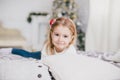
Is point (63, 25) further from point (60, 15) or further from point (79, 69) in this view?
point (60, 15)

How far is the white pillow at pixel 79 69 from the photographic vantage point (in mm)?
1316

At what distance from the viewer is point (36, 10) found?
5.66 m

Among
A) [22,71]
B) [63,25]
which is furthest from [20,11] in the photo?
[22,71]

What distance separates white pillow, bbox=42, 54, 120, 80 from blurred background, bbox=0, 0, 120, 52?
3053 mm

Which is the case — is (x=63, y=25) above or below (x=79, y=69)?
above

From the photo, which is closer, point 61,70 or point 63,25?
point 61,70

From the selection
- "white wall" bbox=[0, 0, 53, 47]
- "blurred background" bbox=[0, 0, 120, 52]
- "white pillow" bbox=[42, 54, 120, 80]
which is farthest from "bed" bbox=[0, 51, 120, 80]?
"white wall" bbox=[0, 0, 53, 47]

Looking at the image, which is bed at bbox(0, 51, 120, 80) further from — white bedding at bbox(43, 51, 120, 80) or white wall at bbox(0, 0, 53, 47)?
white wall at bbox(0, 0, 53, 47)

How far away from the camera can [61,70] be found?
4.39 feet

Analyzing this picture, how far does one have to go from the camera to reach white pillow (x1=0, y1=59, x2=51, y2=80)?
51.7 inches

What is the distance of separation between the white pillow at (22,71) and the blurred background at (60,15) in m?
3.15

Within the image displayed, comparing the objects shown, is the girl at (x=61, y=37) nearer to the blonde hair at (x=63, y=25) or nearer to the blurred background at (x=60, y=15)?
the blonde hair at (x=63, y=25)

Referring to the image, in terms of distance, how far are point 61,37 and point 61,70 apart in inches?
17.0

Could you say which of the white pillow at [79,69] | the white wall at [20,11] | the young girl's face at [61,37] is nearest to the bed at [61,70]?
the white pillow at [79,69]
